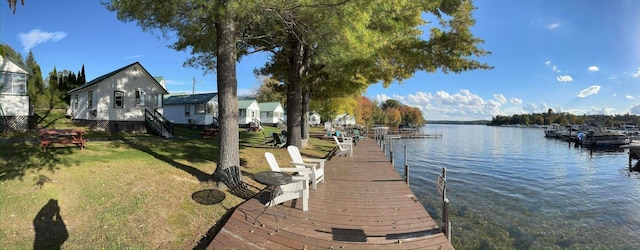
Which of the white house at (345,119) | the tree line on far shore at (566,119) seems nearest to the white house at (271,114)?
the white house at (345,119)

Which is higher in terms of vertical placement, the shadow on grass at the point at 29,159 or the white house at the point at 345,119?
the white house at the point at 345,119

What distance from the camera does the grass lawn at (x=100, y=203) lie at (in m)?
5.35

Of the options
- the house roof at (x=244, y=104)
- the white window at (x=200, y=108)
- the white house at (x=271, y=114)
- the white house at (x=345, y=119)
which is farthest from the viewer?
the white house at (x=345, y=119)

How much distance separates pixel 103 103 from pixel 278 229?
65.8 ft

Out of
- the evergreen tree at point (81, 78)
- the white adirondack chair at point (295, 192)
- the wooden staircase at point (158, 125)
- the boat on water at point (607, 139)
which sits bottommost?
the boat on water at point (607, 139)

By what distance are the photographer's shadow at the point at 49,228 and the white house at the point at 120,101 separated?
635 inches

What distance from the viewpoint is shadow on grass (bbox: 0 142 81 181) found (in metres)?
7.28

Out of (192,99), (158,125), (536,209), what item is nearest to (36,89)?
(192,99)

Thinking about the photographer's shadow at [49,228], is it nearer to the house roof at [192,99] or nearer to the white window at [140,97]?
the white window at [140,97]

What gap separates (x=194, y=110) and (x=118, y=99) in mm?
12173

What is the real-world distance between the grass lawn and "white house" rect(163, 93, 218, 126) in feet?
73.5

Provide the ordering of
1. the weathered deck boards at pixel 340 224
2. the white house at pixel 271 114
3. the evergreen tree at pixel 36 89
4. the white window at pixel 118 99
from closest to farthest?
the weathered deck boards at pixel 340 224 → the white window at pixel 118 99 → the evergreen tree at pixel 36 89 → the white house at pixel 271 114

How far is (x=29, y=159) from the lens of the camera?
836 cm

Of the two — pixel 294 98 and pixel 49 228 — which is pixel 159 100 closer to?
pixel 294 98
